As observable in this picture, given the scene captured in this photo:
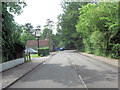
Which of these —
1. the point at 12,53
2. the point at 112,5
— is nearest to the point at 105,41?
the point at 112,5

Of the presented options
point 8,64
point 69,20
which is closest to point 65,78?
point 8,64

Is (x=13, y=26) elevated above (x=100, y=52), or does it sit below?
Answer: above

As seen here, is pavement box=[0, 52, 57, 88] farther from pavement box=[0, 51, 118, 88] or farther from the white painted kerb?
the white painted kerb

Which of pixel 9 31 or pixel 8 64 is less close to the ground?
pixel 9 31

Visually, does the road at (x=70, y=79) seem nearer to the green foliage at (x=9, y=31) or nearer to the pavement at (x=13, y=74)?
the pavement at (x=13, y=74)

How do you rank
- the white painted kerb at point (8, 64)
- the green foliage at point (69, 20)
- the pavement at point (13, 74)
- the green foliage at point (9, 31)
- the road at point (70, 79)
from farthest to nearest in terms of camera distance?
1. the green foliage at point (69, 20)
2. the green foliage at point (9, 31)
3. the white painted kerb at point (8, 64)
4. the pavement at point (13, 74)
5. the road at point (70, 79)

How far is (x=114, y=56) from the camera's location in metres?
17.2

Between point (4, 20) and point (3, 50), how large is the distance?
2.48 m

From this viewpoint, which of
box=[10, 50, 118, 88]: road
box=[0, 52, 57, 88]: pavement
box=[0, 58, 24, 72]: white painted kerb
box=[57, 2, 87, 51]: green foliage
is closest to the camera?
box=[10, 50, 118, 88]: road

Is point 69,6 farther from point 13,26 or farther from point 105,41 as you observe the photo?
point 13,26

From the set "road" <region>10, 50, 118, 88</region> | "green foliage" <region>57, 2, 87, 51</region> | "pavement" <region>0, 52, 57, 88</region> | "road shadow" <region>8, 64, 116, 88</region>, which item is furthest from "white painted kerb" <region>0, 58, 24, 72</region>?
"green foliage" <region>57, 2, 87, 51</region>

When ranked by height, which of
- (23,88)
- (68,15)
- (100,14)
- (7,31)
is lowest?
(23,88)

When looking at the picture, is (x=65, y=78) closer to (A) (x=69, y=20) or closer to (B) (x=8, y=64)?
(B) (x=8, y=64)

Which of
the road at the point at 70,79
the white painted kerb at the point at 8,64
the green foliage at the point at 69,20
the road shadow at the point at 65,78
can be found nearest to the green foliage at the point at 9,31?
the white painted kerb at the point at 8,64
